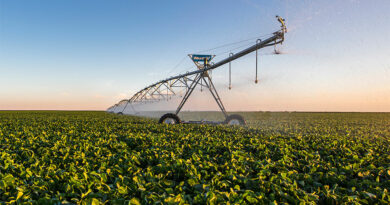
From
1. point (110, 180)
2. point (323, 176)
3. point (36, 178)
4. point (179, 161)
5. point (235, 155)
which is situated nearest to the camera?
point (36, 178)

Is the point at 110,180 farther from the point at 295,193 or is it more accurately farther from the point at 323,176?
the point at 323,176

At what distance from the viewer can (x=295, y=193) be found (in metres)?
2.91

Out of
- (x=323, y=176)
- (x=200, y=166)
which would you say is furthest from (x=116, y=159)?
(x=323, y=176)

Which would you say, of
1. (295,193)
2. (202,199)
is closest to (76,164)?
(202,199)

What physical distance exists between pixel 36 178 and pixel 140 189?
6.63 feet

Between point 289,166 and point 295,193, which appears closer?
point 295,193

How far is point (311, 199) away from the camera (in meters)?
2.82

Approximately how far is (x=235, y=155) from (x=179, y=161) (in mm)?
1648

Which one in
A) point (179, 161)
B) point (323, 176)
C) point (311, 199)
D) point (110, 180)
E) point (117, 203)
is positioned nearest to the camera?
point (117, 203)

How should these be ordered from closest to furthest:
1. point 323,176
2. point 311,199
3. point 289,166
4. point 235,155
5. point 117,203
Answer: point 117,203, point 311,199, point 323,176, point 289,166, point 235,155

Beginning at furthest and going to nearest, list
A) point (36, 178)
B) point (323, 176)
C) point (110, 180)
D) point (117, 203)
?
1. point (323, 176)
2. point (110, 180)
3. point (36, 178)
4. point (117, 203)

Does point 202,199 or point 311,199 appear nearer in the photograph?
point 202,199

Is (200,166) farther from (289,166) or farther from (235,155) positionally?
(289,166)

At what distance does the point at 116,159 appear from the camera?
479 cm
